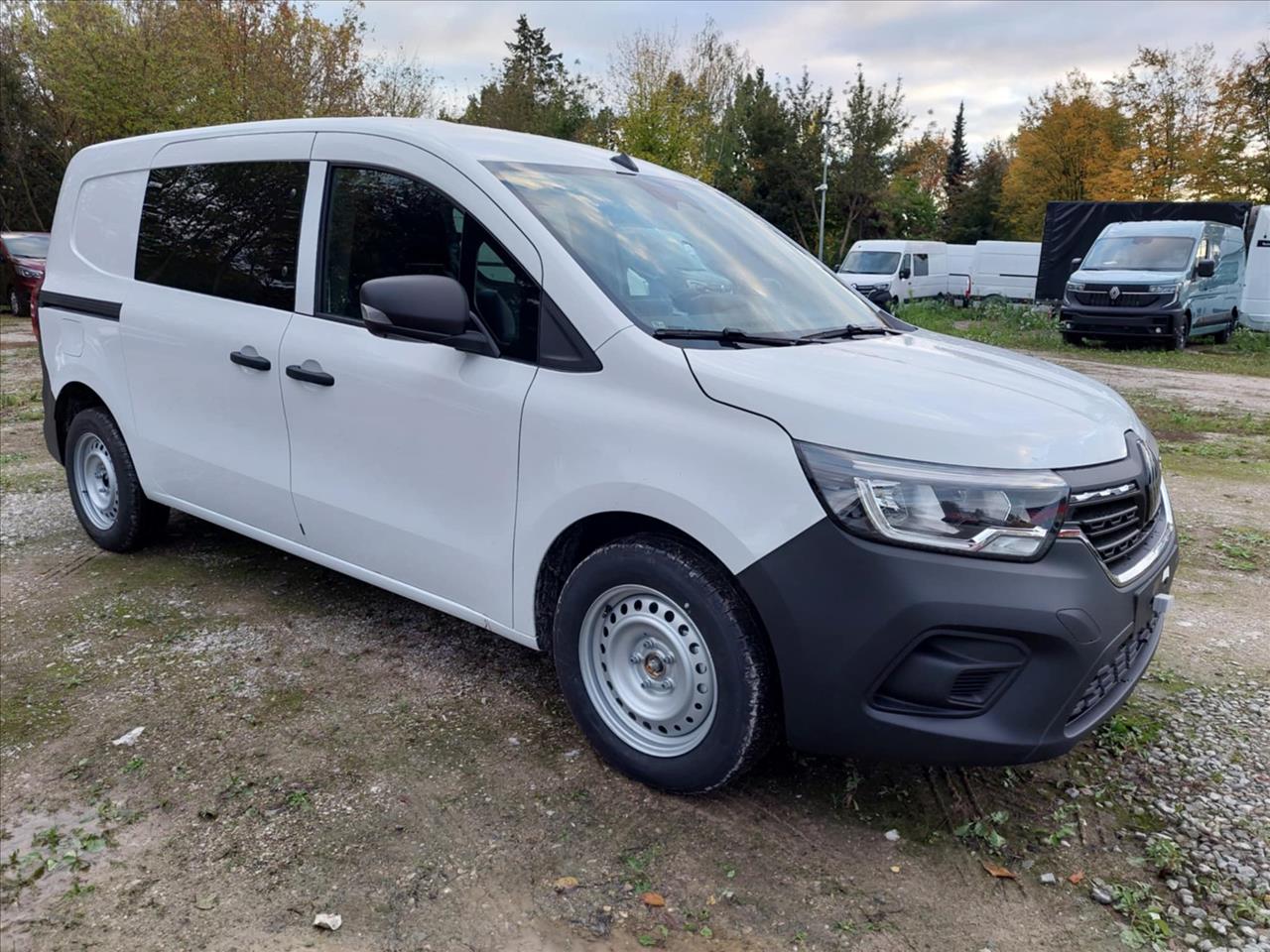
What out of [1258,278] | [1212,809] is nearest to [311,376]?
[1212,809]

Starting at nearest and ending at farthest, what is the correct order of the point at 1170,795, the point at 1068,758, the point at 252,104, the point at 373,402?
1. the point at 1170,795
2. the point at 1068,758
3. the point at 373,402
4. the point at 252,104

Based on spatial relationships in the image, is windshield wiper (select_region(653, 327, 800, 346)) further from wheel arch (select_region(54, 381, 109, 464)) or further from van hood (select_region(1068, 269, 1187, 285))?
van hood (select_region(1068, 269, 1187, 285))

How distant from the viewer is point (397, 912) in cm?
242

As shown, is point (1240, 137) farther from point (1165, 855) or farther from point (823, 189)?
point (1165, 855)

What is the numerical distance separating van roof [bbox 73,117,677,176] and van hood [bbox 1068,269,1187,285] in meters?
15.2

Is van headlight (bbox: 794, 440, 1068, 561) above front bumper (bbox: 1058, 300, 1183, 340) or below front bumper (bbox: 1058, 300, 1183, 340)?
below

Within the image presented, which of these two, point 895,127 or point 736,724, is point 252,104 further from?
point 895,127

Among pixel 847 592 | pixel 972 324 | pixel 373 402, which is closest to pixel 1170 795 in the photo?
pixel 847 592

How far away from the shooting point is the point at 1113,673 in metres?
2.67

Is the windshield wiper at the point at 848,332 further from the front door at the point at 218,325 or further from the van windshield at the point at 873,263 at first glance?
the van windshield at the point at 873,263

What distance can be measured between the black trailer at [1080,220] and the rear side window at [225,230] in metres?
20.8

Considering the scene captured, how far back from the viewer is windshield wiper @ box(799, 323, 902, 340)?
321 centimetres

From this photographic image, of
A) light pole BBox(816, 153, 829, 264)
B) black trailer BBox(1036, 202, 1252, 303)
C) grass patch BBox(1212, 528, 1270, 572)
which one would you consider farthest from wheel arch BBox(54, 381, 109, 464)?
light pole BBox(816, 153, 829, 264)

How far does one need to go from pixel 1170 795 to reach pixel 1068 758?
0.30 meters
